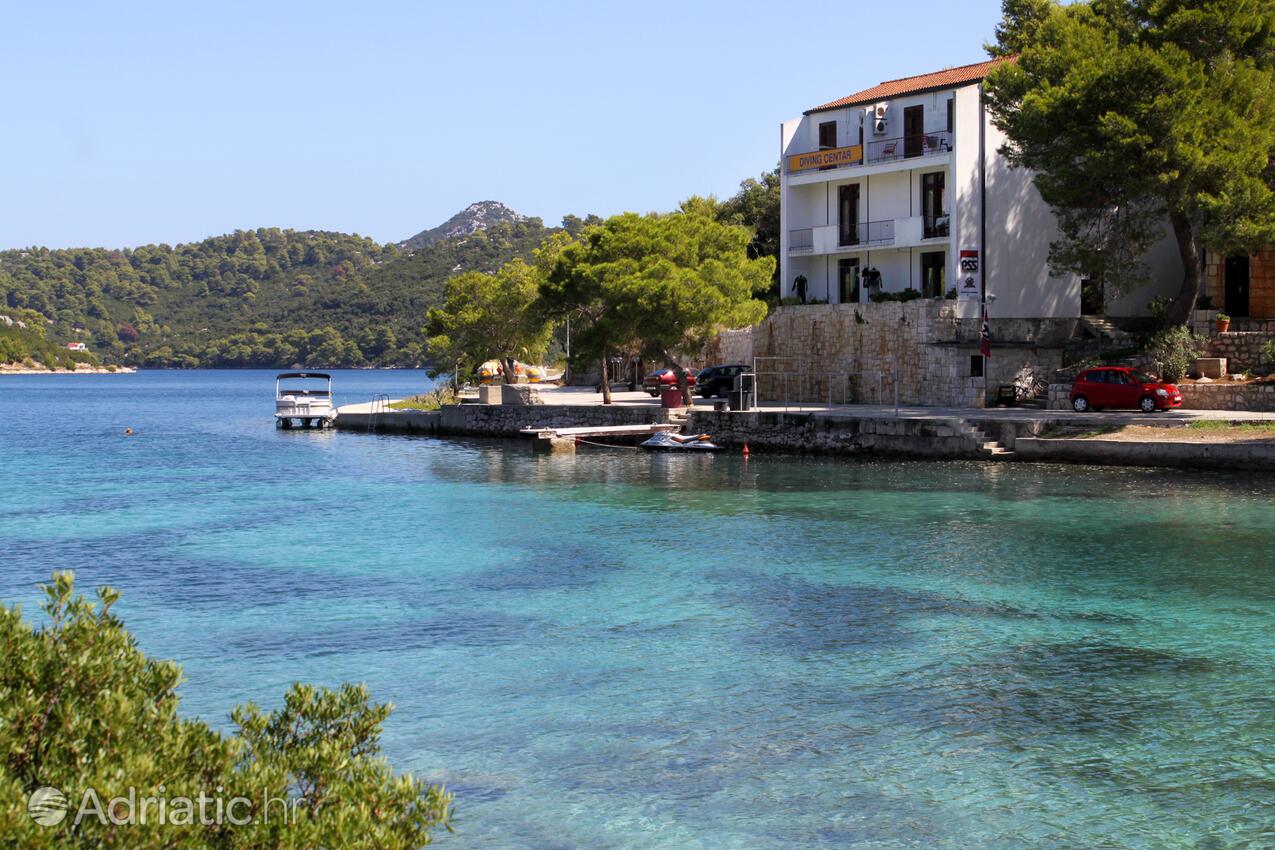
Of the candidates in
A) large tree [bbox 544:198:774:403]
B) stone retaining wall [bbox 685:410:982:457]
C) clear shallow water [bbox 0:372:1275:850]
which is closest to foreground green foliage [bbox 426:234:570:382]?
large tree [bbox 544:198:774:403]

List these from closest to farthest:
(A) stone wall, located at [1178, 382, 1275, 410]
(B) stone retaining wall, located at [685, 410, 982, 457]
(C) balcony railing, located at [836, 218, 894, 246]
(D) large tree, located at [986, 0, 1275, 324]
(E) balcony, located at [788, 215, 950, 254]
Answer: (D) large tree, located at [986, 0, 1275, 324] → (A) stone wall, located at [1178, 382, 1275, 410] → (B) stone retaining wall, located at [685, 410, 982, 457] → (E) balcony, located at [788, 215, 950, 254] → (C) balcony railing, located at [836, 218, 894, 246]

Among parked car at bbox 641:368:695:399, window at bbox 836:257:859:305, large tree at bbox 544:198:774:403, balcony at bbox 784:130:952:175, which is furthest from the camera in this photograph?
parked car at bbox 641:368:695:399

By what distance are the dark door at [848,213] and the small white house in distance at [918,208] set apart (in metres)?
0.05

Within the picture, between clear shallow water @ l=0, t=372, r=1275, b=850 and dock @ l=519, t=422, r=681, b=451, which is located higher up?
dock @ l=519, t=422, r=681, b=451

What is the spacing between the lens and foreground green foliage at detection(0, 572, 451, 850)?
204 inches

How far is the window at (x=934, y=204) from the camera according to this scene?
51.6 m

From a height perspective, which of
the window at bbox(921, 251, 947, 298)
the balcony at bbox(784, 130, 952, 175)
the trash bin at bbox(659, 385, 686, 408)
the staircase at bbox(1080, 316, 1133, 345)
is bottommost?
the trash bin at bbox(659, 385, 686, 408)

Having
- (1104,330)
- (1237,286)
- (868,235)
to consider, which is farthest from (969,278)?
(1237,286)

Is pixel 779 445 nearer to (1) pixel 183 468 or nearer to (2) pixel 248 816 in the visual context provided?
(1) pixel 183 468

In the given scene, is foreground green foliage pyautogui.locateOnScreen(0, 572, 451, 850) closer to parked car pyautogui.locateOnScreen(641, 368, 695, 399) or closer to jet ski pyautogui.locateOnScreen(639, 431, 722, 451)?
jet ski pyautogui.locateOnScreen(639, 431, 722, 451)

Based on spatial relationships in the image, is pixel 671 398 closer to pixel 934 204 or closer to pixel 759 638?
pixel 934 204

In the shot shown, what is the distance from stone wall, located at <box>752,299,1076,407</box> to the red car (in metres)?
4.42

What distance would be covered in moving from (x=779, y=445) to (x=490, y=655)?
3080 centimetres

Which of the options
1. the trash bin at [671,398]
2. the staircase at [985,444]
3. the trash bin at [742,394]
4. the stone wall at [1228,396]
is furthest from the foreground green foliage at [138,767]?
the trash bin at [671,398]
